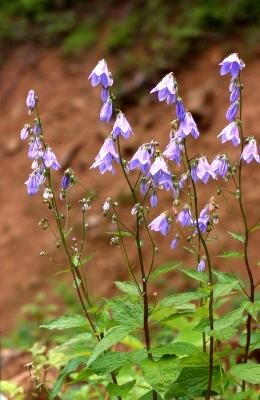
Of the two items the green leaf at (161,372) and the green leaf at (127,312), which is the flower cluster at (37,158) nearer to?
the green leaf at (127,312)

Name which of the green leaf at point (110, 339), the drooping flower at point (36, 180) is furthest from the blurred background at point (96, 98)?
the green leaf at point (110, 339)

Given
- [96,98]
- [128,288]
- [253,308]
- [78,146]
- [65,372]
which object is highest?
[96,98]

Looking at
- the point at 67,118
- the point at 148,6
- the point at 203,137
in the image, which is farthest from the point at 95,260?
the point at 148,6

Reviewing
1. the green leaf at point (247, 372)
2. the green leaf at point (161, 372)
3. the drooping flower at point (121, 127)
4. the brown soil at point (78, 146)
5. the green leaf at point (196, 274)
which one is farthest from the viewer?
the brown soil at point (78, 146)

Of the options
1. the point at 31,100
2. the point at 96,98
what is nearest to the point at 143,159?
the point at 31,100

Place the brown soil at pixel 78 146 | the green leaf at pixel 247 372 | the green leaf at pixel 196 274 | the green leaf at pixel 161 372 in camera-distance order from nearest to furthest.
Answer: the green leaf at pixel 161 372, the green leaf at pixel 247 372, the green leaf at pixel 196 274, the brown soil at pixel 78 146

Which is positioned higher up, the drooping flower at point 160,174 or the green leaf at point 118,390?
the drooping flower at point 160,174

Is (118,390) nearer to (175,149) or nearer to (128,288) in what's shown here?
(128,288)

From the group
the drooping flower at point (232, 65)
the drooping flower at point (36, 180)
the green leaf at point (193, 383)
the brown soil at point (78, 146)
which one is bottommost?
the green leaf at point (193, 383)
